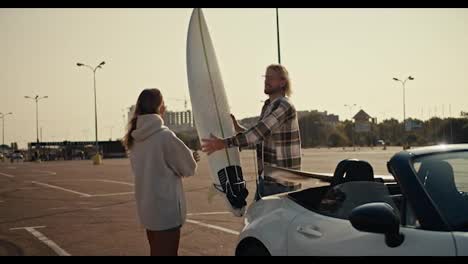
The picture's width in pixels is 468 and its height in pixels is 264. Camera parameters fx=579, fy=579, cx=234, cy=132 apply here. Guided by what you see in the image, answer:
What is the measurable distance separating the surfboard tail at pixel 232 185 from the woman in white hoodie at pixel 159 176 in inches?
28.7

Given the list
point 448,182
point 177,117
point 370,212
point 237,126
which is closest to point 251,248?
point 370,212

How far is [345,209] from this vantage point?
3.81 m

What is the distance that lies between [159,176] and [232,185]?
985 millimetres

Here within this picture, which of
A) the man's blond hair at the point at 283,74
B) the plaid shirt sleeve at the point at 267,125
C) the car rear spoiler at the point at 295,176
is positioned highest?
the man's blond hair at the point at 283,74

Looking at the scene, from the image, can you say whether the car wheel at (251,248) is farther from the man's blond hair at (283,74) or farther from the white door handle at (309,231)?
the man's blond hair at (283,74)

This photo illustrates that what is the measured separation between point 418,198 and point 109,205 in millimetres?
10755

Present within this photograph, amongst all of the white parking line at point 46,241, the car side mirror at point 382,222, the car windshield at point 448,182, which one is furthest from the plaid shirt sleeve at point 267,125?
the white parking line at point 46,241

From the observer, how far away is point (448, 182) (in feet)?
12.1

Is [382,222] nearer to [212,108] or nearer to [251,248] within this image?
[251,248]

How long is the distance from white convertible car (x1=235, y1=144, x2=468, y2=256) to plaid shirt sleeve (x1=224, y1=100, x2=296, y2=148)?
309 millimetres

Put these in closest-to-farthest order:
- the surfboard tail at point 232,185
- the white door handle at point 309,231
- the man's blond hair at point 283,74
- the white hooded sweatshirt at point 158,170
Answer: the white door handle at point 309,231
the white hooded sweatshirt at point 158,170
the man's blond hair at point 283,74
the surfboard tail at point 232,185

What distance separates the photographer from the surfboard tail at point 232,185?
17.1ft
